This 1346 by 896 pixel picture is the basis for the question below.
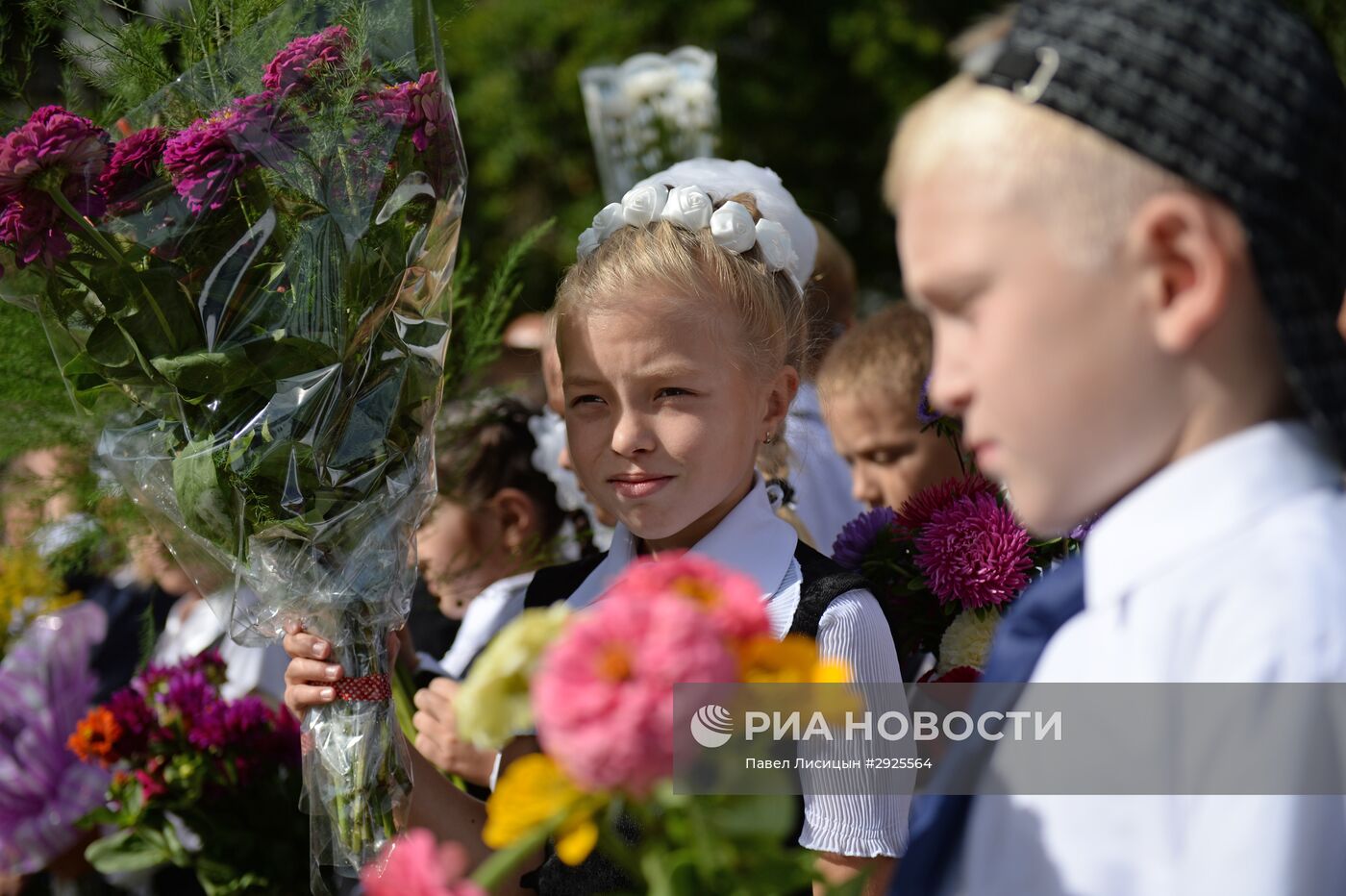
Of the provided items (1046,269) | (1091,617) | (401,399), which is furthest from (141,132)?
(1091,617)

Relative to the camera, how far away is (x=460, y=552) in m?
2.83

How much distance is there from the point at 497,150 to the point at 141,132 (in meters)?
7.89

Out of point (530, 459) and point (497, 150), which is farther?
point (497, 150)

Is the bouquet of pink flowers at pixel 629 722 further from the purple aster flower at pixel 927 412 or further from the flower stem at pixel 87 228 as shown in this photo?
the purple aster flower at pixel 927 412

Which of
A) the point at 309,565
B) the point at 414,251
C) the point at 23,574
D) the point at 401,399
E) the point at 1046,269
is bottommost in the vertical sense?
the point at 23,574

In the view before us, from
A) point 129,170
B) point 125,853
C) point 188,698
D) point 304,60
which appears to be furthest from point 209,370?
point 125,853

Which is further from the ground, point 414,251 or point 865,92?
point 414,251

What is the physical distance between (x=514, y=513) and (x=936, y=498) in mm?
1402

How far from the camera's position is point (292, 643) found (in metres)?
1.88

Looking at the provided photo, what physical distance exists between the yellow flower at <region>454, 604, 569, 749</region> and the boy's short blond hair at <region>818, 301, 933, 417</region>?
6.88 feet

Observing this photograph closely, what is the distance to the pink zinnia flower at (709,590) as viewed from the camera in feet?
2.82

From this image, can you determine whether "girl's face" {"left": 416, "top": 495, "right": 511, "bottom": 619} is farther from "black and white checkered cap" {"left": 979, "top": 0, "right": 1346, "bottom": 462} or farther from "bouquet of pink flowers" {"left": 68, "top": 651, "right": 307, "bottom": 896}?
"black and white checkered cap" {"left": 979, "top": 0, "right": 1346, "bottom": 462}

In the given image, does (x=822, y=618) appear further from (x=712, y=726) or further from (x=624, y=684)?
(x=624, y=684)

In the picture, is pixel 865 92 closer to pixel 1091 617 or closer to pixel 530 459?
pixel 530 459
